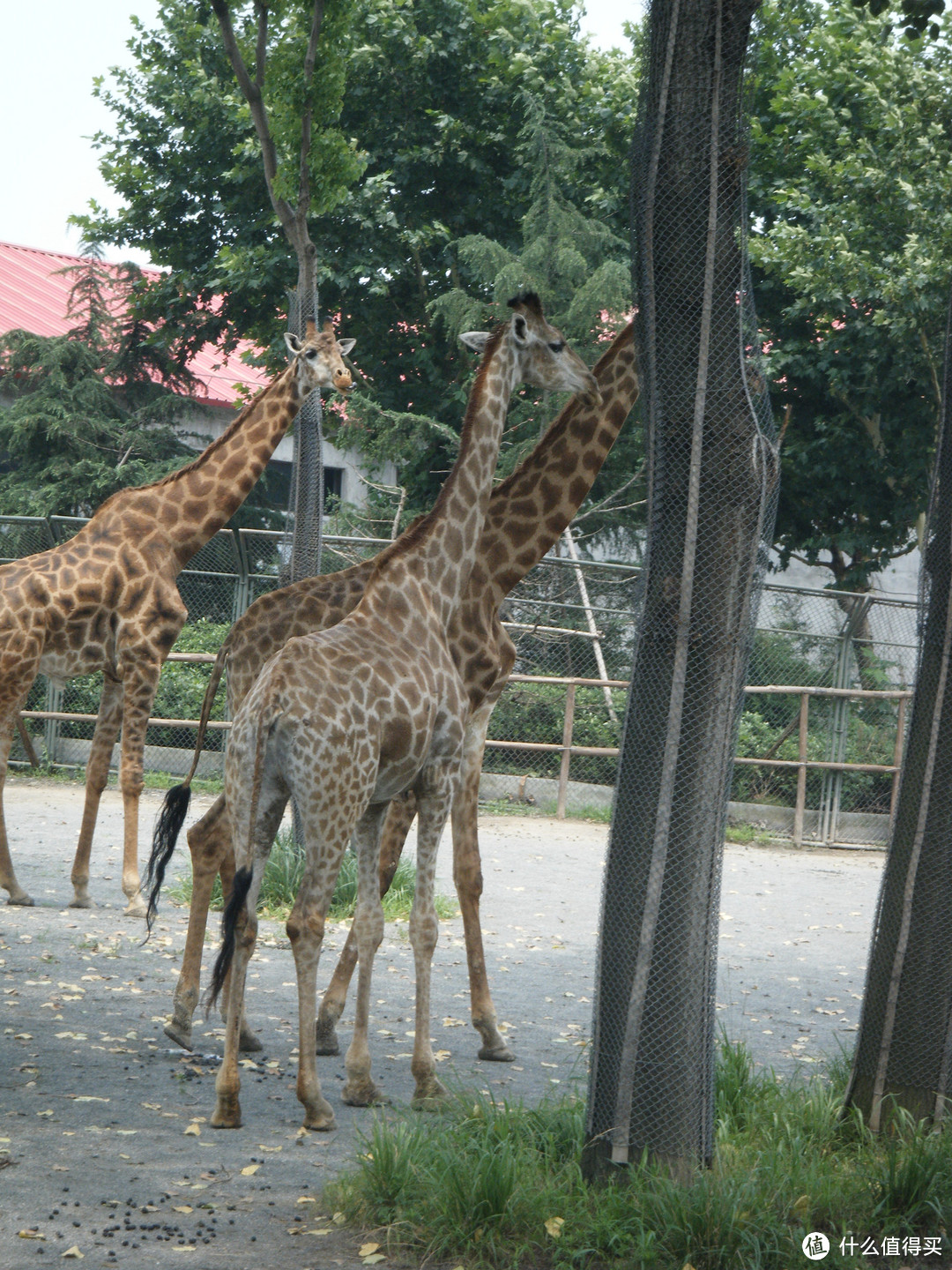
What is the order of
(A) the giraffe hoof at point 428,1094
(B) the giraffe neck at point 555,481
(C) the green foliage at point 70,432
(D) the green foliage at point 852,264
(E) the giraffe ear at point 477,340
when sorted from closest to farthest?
1. (A) the giraffe hoof at point 428,1094
2. (E) the giraffe ear at point 477,340
3. (B) the giraffe neck at point 555,481
4. (D) the green foliage at point 852,264
5. (C) the green foliage at point 70,432

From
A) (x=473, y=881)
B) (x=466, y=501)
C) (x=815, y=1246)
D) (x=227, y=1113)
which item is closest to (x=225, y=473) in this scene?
(x=466, y=501)

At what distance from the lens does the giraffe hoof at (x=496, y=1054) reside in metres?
5.31

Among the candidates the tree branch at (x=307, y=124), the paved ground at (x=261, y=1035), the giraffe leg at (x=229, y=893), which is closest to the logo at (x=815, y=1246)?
the paved ground at (x=261, y=1035)

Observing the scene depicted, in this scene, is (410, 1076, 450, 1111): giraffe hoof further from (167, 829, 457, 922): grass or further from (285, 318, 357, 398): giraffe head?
(285, 318, 357, 398): giraffe head

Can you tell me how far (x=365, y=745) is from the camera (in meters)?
4.32

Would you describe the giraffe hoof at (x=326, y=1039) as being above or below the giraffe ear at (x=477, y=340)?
below

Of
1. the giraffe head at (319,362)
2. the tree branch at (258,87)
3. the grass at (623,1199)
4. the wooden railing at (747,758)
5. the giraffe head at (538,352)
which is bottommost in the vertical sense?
the grass at (623,1199)

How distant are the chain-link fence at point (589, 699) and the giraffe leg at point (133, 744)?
565 cm

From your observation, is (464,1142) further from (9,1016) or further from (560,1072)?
(9,1016)

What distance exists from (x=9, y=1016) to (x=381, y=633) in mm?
2437

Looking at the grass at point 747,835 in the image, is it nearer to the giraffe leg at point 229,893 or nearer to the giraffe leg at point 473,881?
the giraffe leg at point 473,881

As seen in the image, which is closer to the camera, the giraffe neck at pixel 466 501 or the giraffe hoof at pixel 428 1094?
the giraffe hoof at pixel 428 1094

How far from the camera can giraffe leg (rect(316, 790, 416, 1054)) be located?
505cm

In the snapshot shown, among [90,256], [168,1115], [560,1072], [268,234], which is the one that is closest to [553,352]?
[560,1072]
